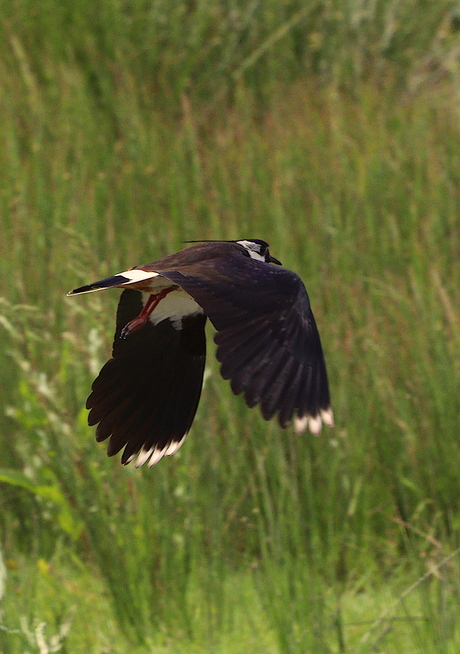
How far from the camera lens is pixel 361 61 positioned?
5.09 metres

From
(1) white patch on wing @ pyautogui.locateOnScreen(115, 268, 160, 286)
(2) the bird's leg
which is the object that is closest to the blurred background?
(2) the bird's leg

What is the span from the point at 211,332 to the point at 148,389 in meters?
1.06

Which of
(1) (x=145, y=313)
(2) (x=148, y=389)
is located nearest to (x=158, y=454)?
(2) (x=148, y=389)

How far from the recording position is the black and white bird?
1.51 metres

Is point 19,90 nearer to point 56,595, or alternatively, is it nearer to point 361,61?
point 361,61

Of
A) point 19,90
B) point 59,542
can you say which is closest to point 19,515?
point 59,542

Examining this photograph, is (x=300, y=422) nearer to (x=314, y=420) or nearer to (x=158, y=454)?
(x=314, y=420)

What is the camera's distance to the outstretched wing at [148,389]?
1868 mm

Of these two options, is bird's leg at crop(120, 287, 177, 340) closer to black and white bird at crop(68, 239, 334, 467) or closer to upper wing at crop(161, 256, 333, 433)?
black and white bird at crop(68, 239, 334, 467)

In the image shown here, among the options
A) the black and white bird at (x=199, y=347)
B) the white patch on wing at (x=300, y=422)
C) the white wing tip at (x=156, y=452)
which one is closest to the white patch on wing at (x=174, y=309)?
the black and white bird at (x=199, y=347)

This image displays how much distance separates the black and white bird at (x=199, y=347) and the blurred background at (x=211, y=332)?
348 millimetres

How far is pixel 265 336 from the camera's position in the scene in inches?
61.9

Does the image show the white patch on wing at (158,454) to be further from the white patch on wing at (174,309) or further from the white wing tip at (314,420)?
the white wing tip at (314,420)

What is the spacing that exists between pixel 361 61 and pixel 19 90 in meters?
1.72
